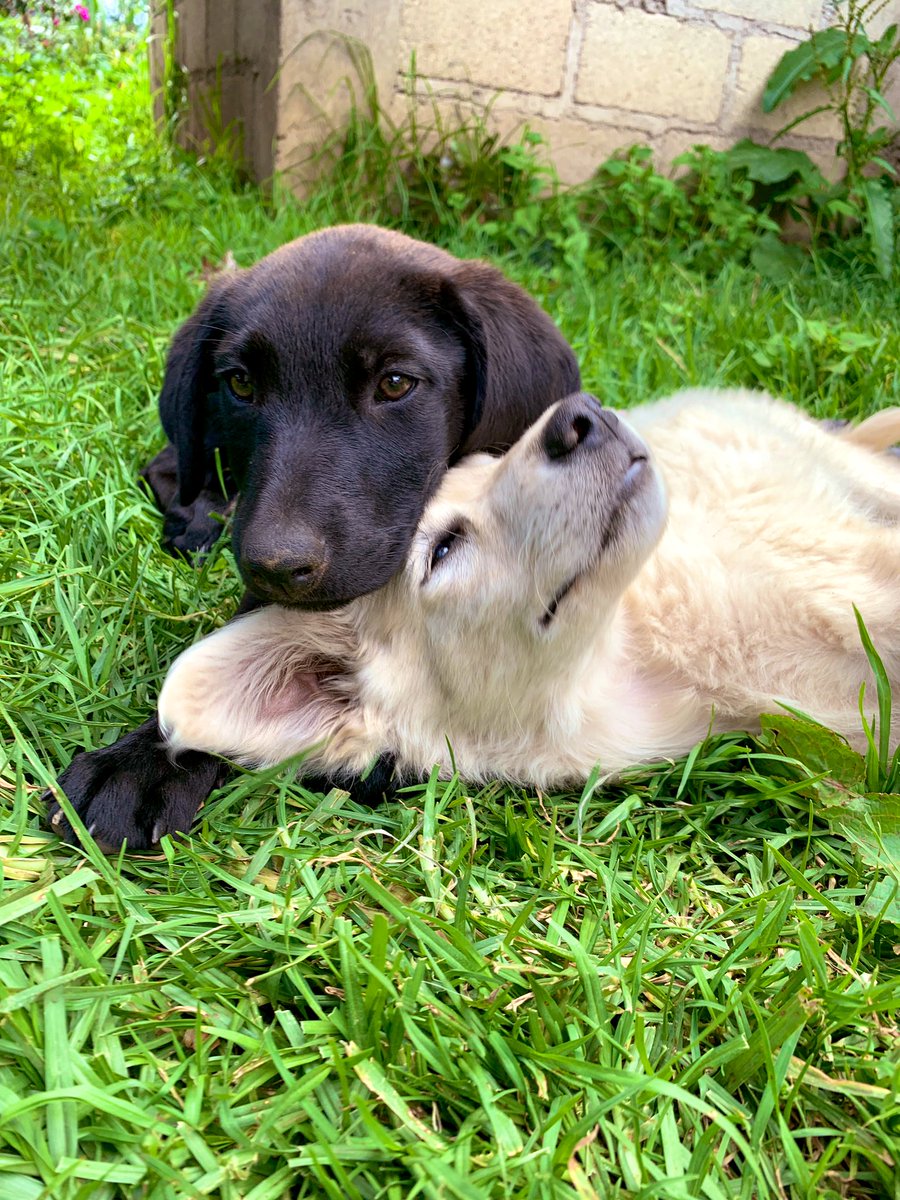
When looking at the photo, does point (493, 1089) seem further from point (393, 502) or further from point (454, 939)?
point (393, 502)

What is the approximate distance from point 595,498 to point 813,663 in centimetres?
61

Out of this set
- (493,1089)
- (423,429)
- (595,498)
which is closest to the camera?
(493,1089)

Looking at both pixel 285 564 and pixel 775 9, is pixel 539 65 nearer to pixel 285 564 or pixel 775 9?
pixel 775 9

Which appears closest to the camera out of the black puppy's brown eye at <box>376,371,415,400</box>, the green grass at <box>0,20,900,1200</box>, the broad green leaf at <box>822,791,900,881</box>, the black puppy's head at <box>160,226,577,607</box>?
the green grass at <box>0,20,900,1200</box>

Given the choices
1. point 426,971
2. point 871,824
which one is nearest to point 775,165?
point 871,824

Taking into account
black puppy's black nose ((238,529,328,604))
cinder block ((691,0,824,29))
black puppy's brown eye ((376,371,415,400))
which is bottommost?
black puppy's black nose ((238,529,328,604))

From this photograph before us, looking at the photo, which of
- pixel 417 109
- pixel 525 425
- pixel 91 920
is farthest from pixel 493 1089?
pixel 417 109

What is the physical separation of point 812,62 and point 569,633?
17.1 ft

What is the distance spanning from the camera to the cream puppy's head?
6.01ft

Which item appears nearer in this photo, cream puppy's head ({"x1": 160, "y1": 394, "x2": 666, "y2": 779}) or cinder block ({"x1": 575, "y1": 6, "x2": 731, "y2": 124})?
cream puppy's head ({"x1": 160, "y1": 394, "x2": 666, "y2": 779})

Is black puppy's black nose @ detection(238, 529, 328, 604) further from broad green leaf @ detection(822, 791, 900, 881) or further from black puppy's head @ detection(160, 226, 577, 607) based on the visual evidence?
broad green leaf @ detection(822, 791, 900, 881)

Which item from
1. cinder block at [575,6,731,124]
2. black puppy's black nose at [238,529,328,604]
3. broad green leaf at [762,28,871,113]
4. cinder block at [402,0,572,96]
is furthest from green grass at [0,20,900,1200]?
broad green leaf at [762,28,871,113]

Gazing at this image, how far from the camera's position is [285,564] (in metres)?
1.86

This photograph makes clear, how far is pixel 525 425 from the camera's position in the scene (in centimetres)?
253
